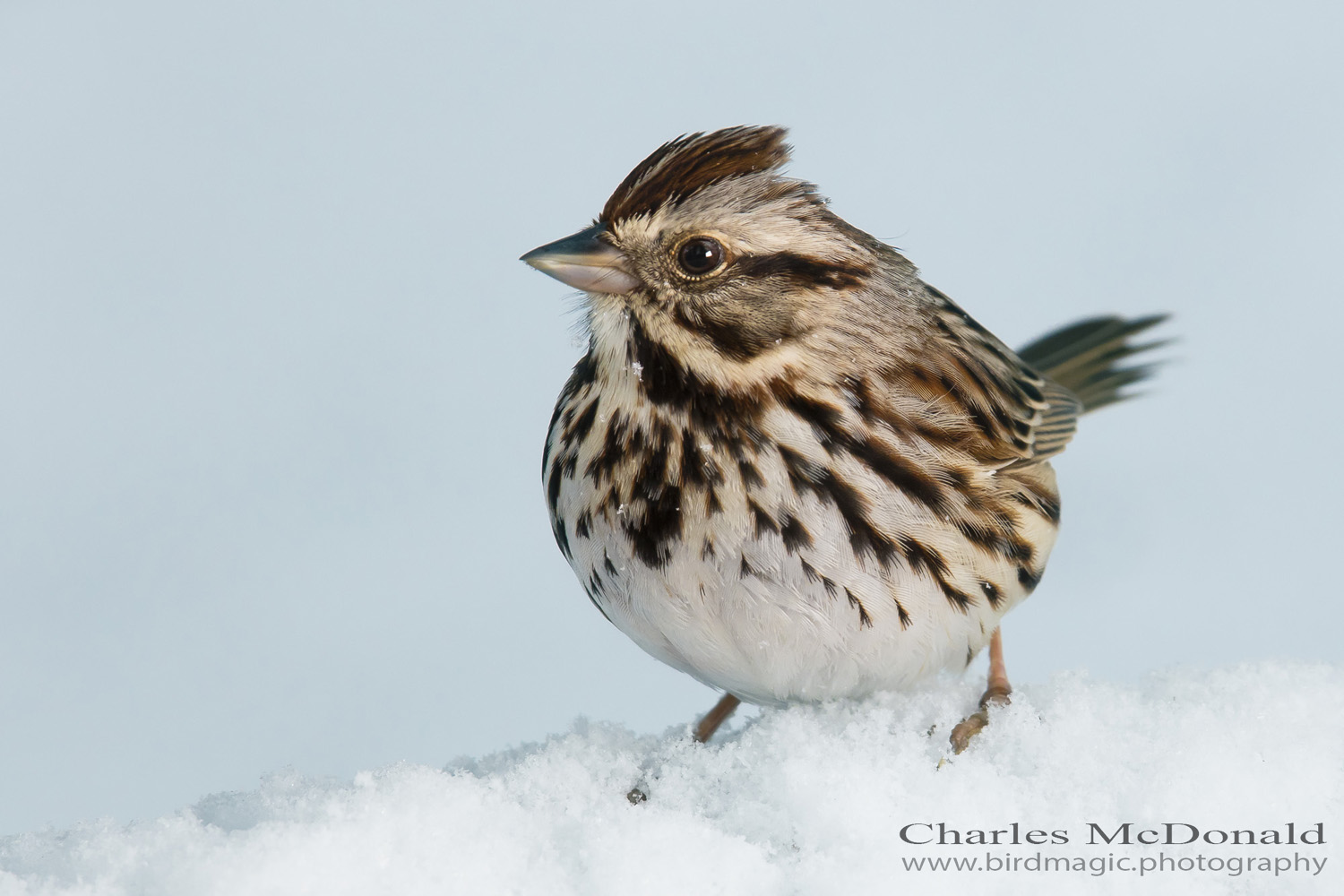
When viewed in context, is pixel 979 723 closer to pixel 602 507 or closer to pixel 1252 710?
pixel 1252 710

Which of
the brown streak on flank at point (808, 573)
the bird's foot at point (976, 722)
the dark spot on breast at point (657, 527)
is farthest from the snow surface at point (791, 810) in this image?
the dark spot on breast at point (657, 527)

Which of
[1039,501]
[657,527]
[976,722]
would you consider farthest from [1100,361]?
[657,527]

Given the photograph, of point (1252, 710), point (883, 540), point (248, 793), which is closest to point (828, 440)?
point (883, 540)

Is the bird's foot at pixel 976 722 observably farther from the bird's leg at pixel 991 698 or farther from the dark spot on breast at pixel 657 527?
the dark spot on breast at pixel 657 527

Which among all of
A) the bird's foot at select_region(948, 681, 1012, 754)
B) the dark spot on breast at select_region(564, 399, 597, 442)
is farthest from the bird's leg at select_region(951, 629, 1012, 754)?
the dark spot on breast at select_region(564, 399, 597, 442)

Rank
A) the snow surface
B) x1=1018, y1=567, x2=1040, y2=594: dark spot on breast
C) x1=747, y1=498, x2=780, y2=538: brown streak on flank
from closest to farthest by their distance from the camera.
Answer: the snow surface < x1=747, y1=498, x2=780, y2=538: brown streak on flank < x1=1018, y1=567, x2=1040, y2=594: dark spot on breast

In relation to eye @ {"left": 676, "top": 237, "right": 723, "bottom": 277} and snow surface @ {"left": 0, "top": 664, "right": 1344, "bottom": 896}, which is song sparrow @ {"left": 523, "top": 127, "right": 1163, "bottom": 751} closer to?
eye @ {"left": 676, "top": 237, "right": 723, "bottom": 277}
